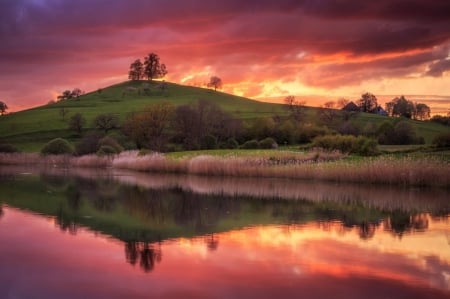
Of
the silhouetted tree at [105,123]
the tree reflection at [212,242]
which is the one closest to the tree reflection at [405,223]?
the tree reflection at [212,242]

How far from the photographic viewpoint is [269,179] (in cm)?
3697

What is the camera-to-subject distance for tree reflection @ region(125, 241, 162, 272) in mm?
12180

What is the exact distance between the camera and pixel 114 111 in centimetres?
11331

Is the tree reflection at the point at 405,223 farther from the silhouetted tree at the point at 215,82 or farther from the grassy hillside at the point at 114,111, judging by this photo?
the silhouetted tree at the point at 215,82

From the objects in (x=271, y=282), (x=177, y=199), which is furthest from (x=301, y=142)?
(x=271, y=282)

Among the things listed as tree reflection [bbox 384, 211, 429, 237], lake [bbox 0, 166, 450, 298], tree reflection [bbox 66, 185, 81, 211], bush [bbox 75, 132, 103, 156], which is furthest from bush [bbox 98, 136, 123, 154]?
tree reflection [bbox 384, 211, 429, 237]

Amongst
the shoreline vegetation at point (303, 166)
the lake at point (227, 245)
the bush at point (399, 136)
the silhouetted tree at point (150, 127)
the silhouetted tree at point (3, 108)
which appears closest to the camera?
the lake at point (227, 245)

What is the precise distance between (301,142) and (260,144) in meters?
9.69

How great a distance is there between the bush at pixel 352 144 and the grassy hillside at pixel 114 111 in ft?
133

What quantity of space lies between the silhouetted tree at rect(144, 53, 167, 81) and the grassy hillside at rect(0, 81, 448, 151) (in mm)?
3353

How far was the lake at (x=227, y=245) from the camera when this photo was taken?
10508 millimetres

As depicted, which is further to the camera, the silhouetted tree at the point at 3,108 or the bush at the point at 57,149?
the silhouetted tree at the point at 3,108

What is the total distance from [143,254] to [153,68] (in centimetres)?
14102

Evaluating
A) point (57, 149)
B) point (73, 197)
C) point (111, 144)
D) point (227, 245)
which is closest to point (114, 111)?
point (57, 149)
